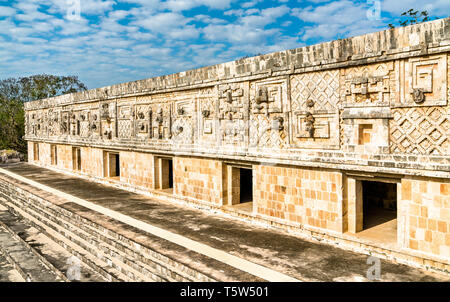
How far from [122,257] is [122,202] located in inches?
139

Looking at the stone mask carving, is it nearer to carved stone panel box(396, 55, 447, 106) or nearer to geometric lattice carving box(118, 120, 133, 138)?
carved stone panel box(396, 55, 447, 106)

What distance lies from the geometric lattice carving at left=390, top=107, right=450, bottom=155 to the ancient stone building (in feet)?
0.04

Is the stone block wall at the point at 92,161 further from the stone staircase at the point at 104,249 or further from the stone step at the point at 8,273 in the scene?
the stone step at the point at 8,273

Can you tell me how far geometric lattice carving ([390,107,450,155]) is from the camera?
14.0 feet

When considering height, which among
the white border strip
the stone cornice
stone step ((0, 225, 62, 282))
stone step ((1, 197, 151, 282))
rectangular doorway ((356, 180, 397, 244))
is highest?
the stone cornice

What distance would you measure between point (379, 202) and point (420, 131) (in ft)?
11.0

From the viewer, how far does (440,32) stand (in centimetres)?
419

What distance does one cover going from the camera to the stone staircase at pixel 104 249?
15.4 feet

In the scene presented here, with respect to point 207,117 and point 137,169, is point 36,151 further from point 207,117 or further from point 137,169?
point 207,117

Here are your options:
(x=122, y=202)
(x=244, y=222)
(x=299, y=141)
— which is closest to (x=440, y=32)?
(x=299, y=141)

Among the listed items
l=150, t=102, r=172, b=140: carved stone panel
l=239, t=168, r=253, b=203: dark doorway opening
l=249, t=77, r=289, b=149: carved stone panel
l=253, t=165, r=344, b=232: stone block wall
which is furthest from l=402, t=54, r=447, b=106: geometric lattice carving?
l=150, t=102, r=172, b=140: carved stone panel

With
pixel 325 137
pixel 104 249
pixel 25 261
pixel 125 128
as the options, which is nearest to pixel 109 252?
pixel 104 249

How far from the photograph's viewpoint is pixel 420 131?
4.45m
